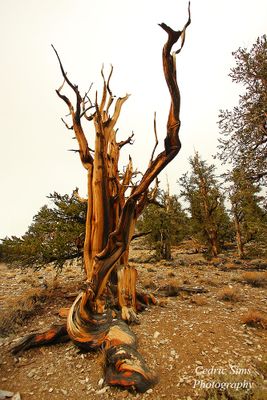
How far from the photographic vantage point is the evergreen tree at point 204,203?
52.0 ft

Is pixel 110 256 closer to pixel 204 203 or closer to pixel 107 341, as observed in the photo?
pixel 107 341

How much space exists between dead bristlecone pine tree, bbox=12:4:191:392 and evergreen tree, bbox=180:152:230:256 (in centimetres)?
1016

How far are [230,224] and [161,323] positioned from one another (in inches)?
647

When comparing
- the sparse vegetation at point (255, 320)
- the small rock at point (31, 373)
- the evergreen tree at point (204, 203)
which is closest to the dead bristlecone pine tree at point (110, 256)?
the small rock at point (31, 373)

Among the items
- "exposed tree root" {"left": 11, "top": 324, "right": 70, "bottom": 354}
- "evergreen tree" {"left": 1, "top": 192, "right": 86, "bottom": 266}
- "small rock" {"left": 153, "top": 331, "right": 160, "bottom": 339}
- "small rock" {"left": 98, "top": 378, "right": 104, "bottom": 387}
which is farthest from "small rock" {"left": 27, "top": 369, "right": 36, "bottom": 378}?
"evergreen tree" {"left": 1, "top": 192, "right": 86, "bottom": 266}

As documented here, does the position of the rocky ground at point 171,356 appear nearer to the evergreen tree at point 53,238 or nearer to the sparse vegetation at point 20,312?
the sparse vegetation at point 20,312

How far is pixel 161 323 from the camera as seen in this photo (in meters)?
5.07

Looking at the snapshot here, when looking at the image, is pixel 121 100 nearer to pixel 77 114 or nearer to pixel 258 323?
pixel 77 114

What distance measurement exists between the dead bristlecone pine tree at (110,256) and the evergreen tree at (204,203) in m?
10.2

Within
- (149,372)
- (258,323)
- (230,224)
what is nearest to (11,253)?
(149,372)

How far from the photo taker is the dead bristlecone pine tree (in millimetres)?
3434

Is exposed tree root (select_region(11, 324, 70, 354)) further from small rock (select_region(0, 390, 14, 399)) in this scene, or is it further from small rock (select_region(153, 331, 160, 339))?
small rock (select_region(153, 331, 160, 339))

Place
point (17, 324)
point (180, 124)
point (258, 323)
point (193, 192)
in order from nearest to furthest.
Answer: point (180, 124) → point (258, 323) → point (17, 324) → point (193, 192)

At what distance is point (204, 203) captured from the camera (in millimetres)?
16109
